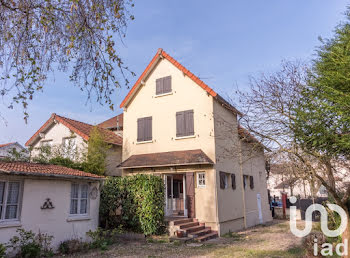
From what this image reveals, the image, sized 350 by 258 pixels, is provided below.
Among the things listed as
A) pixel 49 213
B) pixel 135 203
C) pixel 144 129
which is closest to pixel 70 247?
pixel 49 213

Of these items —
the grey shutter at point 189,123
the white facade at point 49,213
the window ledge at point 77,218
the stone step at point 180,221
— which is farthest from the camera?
the grey shutter at point 189,123

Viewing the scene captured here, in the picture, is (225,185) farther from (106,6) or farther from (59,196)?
(106,6)

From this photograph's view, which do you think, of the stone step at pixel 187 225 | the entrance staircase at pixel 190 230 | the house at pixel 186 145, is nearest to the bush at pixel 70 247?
the entrance staircase at pixel 190 230

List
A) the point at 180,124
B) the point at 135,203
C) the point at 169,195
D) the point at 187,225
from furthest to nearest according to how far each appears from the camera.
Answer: the point at 169,195 → the point at 180,124 → the point at 187,225 → the point at 135,203

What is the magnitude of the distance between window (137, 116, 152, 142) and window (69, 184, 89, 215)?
595cm

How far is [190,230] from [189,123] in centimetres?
588

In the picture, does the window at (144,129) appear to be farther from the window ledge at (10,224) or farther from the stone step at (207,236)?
the window ledge at (10,224)

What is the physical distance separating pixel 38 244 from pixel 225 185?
10.2 m

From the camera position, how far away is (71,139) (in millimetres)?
19188

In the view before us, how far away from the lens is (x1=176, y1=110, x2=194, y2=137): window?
16.3 meters

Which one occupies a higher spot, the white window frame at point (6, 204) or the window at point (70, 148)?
the window at point (70, 148)

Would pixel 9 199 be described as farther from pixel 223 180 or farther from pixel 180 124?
pixel 223 180

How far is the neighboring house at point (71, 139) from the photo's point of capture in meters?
18.3

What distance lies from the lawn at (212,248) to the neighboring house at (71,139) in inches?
292
